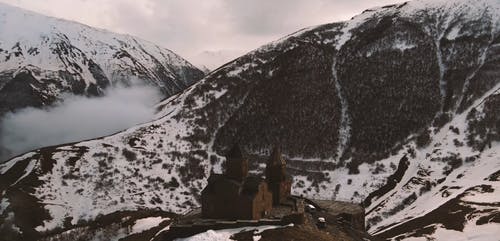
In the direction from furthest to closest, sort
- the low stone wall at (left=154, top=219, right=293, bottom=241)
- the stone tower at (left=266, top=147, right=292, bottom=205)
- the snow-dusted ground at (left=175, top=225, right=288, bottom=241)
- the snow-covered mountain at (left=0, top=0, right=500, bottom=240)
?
the snow-covered mountain at (left=0, top=0, right=500, bottom=240) → the stone tower at (left=266, top=147, right=292, bottom=205) → the low stone wall at (left=154, top=219, right=293, bottom=241) → the snow-dusted ground at (left=175, top=225, right=288, bottom=241)

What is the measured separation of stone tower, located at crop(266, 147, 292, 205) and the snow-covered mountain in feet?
75.5

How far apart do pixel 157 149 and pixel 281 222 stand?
102 m

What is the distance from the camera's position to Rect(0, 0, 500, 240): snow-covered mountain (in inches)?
4779

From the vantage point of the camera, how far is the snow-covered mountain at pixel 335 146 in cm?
12138

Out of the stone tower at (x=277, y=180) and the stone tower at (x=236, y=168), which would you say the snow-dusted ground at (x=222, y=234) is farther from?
the stone tower at (x=277, y=180)

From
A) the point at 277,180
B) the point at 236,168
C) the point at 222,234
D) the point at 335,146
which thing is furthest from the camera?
the point at 335,146

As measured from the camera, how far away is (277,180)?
79.1 meters

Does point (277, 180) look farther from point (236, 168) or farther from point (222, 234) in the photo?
point (222, 234)

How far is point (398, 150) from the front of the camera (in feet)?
516

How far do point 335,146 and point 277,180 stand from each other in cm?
8997

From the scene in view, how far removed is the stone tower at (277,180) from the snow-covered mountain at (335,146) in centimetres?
2303

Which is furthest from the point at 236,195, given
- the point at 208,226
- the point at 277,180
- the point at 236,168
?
the point at 277,180

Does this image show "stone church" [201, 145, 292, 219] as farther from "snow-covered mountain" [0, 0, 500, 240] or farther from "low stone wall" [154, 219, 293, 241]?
"snow-covered mountain" [0, 0, 500, 240]

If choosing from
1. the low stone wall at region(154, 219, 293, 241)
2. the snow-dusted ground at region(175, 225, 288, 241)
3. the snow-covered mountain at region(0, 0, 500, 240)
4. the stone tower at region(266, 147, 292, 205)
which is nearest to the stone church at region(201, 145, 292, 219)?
the stone tower at region(266, 147, 292, 205)
